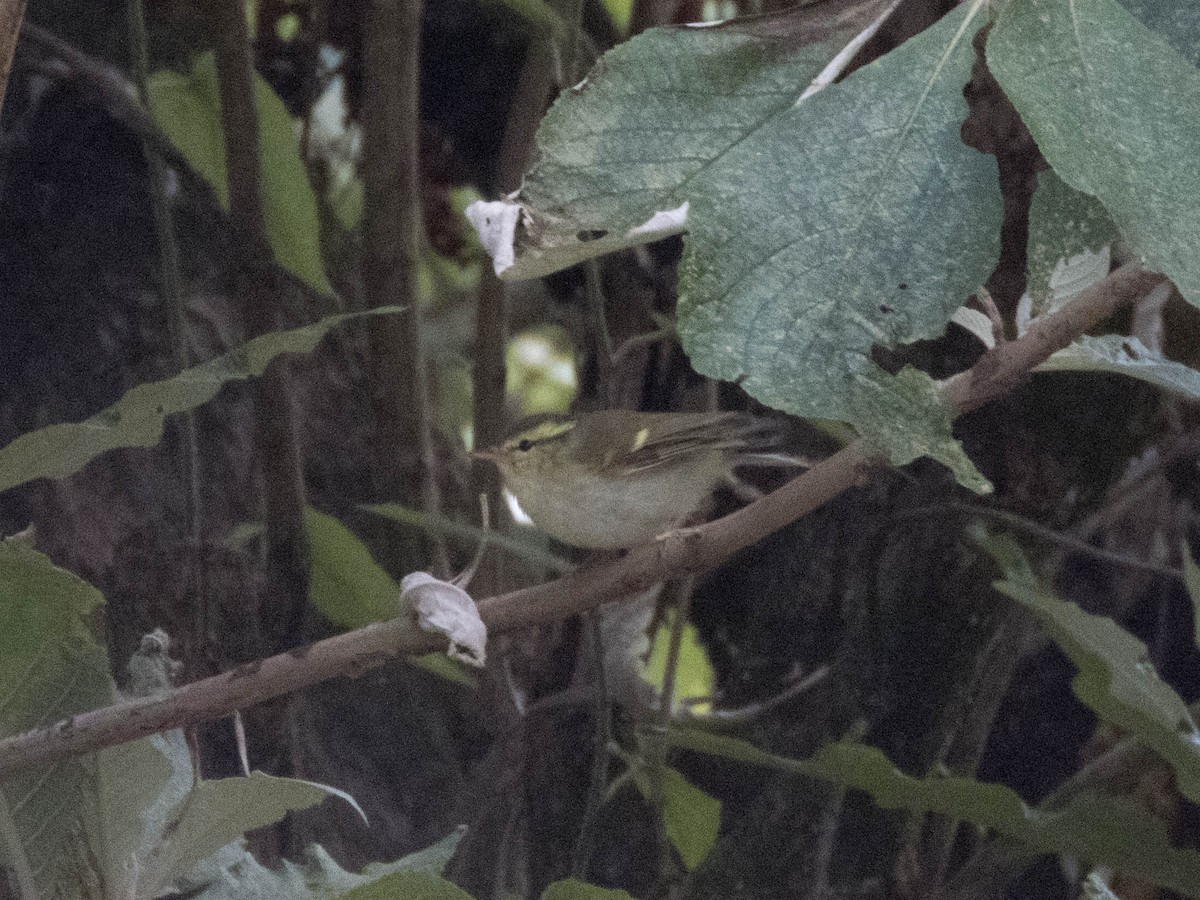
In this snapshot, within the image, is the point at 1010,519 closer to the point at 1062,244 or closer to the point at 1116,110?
the point at 1062,244

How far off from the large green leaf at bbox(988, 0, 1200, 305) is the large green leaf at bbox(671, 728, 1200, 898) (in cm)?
64

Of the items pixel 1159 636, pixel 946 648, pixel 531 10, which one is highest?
pixel 531 10

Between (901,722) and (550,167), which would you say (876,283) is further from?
(901,722)

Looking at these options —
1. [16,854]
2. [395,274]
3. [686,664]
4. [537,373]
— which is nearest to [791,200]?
[16,854]

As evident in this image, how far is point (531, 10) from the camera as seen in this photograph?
152cm

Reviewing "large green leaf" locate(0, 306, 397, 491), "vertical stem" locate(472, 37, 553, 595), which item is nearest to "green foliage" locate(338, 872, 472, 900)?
"large green leaf" locate(0, 306, 397, 491)

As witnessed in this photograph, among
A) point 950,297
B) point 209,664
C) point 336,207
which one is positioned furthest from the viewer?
point 336,207

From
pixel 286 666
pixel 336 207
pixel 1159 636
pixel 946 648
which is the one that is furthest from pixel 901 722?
pixel 336 207

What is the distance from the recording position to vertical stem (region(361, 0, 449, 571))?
5.59 ft

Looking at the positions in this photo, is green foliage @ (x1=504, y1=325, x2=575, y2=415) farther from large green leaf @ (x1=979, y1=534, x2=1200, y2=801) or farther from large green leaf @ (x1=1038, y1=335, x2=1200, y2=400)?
large green leaf @ (x1=1038, y1=335, x2=1200, y2=400)

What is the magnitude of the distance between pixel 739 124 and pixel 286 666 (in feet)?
1.52

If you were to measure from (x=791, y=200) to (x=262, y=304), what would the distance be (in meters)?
1.01

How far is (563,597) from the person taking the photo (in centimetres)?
98

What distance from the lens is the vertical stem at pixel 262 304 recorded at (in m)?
1.61
